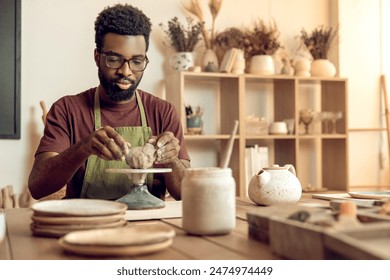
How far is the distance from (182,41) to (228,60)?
1.05ft

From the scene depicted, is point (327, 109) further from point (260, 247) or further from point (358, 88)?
point (260, 247)

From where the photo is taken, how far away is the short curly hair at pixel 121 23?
1.77m

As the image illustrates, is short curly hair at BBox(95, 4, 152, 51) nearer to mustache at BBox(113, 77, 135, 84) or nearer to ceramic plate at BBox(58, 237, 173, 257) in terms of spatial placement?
mustache at BBox(113, 77, 135, 84)

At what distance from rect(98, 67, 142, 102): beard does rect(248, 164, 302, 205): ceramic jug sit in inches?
26.3

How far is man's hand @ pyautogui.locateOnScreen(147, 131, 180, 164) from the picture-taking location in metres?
1.35

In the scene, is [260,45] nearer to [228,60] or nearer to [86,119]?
[228,60]

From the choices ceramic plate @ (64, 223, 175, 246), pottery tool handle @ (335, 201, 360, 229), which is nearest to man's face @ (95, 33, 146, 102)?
ceramic plate @ (64, 223, 175, 246)

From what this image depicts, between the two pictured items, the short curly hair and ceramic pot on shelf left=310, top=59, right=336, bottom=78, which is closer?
the short curly hair

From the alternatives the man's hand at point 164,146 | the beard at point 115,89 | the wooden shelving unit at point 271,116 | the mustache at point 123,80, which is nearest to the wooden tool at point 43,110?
the wooden shelving unit at point 271,116

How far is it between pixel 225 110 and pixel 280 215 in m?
2.67

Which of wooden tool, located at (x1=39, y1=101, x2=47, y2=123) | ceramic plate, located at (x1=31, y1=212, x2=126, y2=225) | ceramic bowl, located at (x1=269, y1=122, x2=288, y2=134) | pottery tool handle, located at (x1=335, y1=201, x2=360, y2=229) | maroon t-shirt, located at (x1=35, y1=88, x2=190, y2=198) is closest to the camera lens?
pottery tool handle, located at (x1=335, y1=201, x2=360, y2=229)

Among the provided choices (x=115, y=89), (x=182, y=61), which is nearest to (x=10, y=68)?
(x=182, y=61)

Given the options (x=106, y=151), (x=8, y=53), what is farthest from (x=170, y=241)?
(x=8, y=53)

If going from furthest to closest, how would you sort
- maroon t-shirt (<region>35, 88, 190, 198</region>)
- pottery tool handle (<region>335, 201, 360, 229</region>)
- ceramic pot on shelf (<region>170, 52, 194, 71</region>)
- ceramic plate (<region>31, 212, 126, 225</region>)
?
ceramic pot on shelf (<region>170, 52, 194, 71</region>) < maroon t-shirt (<region>35, 88, 190, 198</region>) < ceramic plate (<region>31, 212, 126, 225</region>) < pottery tool handle (<region>335, 201, 360, 229</region>)
